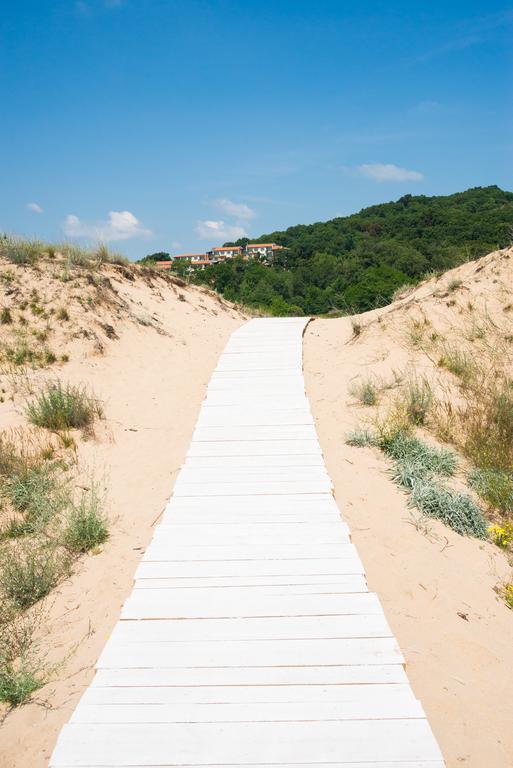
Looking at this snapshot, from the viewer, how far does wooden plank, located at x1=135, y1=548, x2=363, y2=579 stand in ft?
10.1

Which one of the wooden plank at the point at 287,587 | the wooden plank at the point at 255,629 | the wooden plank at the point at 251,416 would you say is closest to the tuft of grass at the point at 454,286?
the wooden plank at the point at 251,416

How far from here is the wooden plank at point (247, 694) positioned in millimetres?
2166

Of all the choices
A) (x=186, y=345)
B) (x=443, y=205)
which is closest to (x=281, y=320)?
(x=186, y=345)

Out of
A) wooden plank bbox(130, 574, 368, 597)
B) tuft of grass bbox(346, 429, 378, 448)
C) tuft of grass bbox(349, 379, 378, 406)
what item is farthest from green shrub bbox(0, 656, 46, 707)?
tuft of grass bbox(349, 379, 378, 406)

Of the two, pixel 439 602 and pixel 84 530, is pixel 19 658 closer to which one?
pixel 84 530

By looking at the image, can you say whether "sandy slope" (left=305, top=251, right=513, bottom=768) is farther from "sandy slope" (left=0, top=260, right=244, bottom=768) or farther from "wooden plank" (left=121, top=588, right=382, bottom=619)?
"sandy slope" (left=0, top=260, right=244, bottom=768)

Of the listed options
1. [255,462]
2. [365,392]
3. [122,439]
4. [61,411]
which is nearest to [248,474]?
[255,462]

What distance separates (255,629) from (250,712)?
0.52m

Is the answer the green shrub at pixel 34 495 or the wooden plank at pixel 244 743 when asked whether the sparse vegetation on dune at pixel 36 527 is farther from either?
the wooden plank at pixel 244 743

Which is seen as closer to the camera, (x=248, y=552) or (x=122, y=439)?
(x=248, y=552)

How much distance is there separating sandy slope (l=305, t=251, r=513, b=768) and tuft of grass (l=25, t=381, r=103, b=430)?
3.39 m

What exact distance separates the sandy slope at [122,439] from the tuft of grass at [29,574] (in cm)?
13

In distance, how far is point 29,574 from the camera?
3.38 meters

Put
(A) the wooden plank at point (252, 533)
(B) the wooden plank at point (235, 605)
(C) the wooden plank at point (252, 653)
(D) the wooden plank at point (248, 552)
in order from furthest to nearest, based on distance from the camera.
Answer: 1. (A) the wooden plank at point (252, 533)
2. (D) the wooden plank at point (248, 552)
3. (B) the wooden plank at point (235, 605)
4. (C) the wooden plank at point (252, 653)
